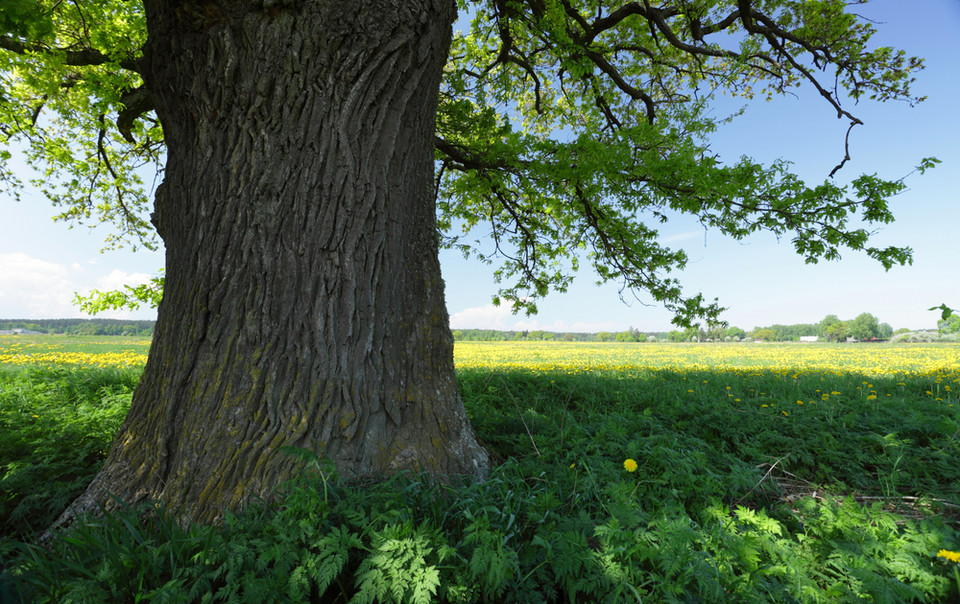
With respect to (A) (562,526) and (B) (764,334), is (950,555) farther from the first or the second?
(B) (764,334)

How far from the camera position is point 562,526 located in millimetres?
2070

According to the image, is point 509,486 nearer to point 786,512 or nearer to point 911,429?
point 786,512

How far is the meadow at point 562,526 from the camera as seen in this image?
168cm

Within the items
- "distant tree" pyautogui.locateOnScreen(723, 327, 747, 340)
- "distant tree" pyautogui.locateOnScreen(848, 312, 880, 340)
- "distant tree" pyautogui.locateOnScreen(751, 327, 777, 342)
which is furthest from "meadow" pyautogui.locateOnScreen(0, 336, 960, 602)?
"distant tree" pyautogui.locateOnScreen(751, 327, 777, 342)

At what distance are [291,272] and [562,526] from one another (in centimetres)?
223

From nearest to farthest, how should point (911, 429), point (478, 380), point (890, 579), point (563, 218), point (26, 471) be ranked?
point (890, 579) < point (26, 471) < point (911, 429) < point (478, 380) < point (563, 218)

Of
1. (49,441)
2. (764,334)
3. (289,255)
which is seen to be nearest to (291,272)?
(289,255)

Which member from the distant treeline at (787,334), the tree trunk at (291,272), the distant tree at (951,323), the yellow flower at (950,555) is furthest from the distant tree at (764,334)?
the tree trunk at (291,272)

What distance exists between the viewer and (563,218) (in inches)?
287

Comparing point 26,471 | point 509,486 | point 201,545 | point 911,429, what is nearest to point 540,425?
point 509,486

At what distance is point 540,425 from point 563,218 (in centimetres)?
447

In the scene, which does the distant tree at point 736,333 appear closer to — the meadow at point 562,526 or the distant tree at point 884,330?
the distant tree at point 884,330

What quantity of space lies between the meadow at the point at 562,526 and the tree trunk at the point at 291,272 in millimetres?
322

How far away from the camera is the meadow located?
168 centimetres
